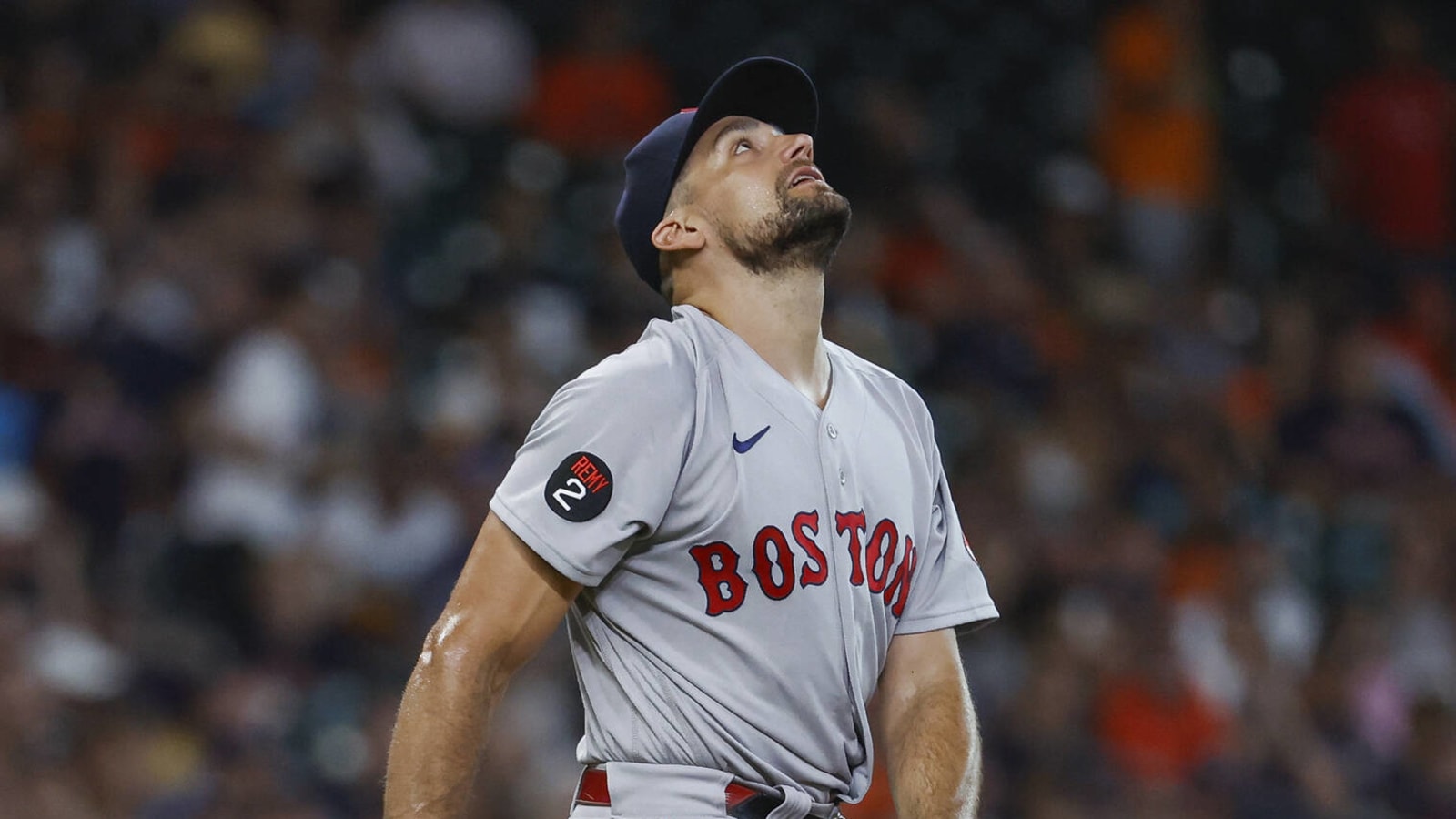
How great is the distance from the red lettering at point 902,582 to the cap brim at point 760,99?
78 cm

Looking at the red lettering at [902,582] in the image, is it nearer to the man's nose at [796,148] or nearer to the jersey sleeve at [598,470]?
the jersey sleeve at [598,470]

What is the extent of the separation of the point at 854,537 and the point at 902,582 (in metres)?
0.19

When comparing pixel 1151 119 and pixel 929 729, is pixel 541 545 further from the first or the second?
pixel 1151 119

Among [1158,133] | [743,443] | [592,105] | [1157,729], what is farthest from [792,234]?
[1158,133]

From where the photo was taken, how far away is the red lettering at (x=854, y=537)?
111 inches

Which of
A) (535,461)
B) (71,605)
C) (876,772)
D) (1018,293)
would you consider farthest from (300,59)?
(535,461)

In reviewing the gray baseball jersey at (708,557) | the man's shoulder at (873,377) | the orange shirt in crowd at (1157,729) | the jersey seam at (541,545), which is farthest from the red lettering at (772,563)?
the orange shirt in crowd at (1157,729)

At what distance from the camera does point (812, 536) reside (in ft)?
9.11

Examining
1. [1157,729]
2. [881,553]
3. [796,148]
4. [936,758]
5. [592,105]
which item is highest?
[592,105]

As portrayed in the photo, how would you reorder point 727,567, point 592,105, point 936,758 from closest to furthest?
point 727,567 < point 936,758 < point 592,105

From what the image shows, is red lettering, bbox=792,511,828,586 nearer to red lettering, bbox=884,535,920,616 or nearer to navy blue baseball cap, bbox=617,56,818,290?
red lettering, bbox=884,535,920,616

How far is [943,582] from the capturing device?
3.09 metres

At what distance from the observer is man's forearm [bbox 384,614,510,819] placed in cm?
254

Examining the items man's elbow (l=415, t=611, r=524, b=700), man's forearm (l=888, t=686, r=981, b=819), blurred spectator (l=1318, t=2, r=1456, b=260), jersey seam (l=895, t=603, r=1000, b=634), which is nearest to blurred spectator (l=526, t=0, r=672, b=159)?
blurred spectator (l=1318, t=2, r=1456, b=260)
